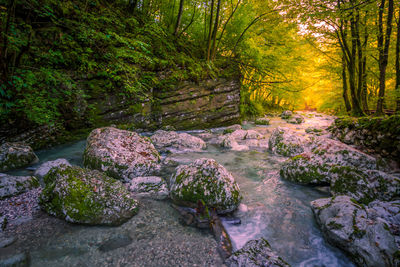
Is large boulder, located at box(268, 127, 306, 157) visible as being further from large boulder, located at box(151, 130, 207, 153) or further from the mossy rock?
large boulder, located at box(151, 130, 207, 153)

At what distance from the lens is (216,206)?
2.56 meters

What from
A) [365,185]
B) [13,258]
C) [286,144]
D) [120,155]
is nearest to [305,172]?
[365,185]

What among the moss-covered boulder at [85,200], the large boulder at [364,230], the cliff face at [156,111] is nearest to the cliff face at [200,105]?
the cliff face at [156,111]

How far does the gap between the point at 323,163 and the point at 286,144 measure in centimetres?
216

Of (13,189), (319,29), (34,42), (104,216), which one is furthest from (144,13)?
(104,216)

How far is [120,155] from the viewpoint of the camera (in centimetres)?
376

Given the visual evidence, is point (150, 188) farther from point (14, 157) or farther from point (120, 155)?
point (14, 157)

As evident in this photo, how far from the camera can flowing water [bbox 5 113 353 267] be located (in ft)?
5.80

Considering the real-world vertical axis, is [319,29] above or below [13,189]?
above

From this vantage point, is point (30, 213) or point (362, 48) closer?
point (30, 213)

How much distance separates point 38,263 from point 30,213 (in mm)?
968

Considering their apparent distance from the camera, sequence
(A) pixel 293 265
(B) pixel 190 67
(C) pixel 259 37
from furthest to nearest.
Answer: (C) pixel 259 37 → (B) pixel 190 67 → (A) pixel 293 265

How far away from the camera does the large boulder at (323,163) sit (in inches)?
137

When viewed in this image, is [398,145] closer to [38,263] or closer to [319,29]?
[38,263]
